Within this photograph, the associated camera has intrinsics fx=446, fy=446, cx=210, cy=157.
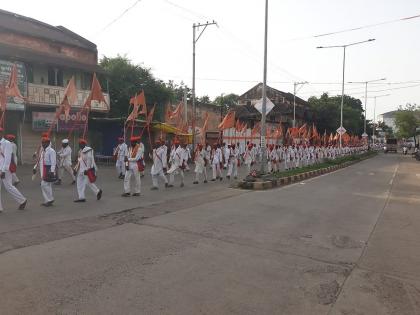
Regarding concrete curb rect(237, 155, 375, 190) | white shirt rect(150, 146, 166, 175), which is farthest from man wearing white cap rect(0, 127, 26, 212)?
concrete curb rect(237, 155, 375, 190)

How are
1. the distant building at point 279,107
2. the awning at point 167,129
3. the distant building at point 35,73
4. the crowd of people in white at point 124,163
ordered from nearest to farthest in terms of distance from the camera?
the crowd of people in white at point 124,163 → the distant building at point 35,73 → the awning at point 167,129 → the distant building at point 279,107

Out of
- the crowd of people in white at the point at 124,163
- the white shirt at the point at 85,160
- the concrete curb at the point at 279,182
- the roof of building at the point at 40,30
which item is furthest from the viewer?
the roof of building at the point at 40,30

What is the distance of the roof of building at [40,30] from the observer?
2344 centimetres

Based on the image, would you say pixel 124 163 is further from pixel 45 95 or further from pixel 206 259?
pixel 206 259

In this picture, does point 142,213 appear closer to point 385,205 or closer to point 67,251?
point 67,251

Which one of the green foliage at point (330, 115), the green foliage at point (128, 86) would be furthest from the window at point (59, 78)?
the green foliage at point (330, 115)

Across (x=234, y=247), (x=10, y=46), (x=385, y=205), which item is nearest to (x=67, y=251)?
(x=234, y=247)

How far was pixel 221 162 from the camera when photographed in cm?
1839

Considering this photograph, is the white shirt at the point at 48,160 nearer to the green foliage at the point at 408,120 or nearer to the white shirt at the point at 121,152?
the white shirt at the point at 121,152

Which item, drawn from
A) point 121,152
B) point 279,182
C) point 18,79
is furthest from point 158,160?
point 18,79

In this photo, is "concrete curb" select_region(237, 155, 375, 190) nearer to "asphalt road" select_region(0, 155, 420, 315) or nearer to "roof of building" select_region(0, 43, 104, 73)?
"asphalt road" select_region(0, 155, 420, 315)

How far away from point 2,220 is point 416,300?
7.08 metres

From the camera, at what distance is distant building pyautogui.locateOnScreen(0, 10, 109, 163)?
21.4 m

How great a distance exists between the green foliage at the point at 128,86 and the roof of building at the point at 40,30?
2646 mm
